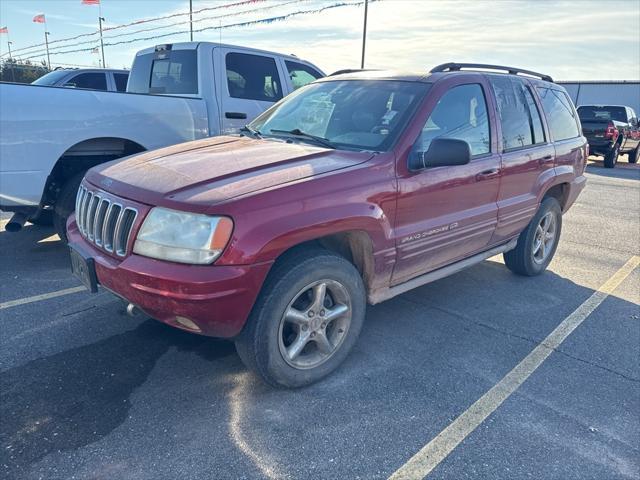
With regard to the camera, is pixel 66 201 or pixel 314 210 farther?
pixel 66 201

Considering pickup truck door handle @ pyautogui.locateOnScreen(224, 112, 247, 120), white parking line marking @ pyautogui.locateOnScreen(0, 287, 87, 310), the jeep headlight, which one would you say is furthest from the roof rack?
white parking line marking @ pyautogui.locateOnScreen(0, 287, 87, 310)

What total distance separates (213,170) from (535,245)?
3.58 meters

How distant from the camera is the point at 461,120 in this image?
3.78 meters

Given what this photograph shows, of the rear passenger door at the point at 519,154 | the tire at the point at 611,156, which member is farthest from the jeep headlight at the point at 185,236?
the tire at the point at 611,156

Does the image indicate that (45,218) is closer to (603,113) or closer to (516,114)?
(516,114)

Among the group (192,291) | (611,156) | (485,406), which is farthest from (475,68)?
(611,156)

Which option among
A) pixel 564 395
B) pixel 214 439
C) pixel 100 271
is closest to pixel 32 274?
pixel 100 271

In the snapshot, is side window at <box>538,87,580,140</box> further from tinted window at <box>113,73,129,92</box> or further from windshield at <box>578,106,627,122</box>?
windshield at <box>578,106,627,122</box>

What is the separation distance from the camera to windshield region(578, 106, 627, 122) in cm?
1722

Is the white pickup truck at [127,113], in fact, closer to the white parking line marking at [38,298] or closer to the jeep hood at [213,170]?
the white parking line marking at [38,298]

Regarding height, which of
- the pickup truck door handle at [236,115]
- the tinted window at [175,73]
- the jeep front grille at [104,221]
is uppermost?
the tinted window at [175,73]

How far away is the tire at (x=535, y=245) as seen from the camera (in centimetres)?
490

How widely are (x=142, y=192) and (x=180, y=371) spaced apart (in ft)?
3.74

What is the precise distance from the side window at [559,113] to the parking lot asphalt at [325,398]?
1724 millimetres
